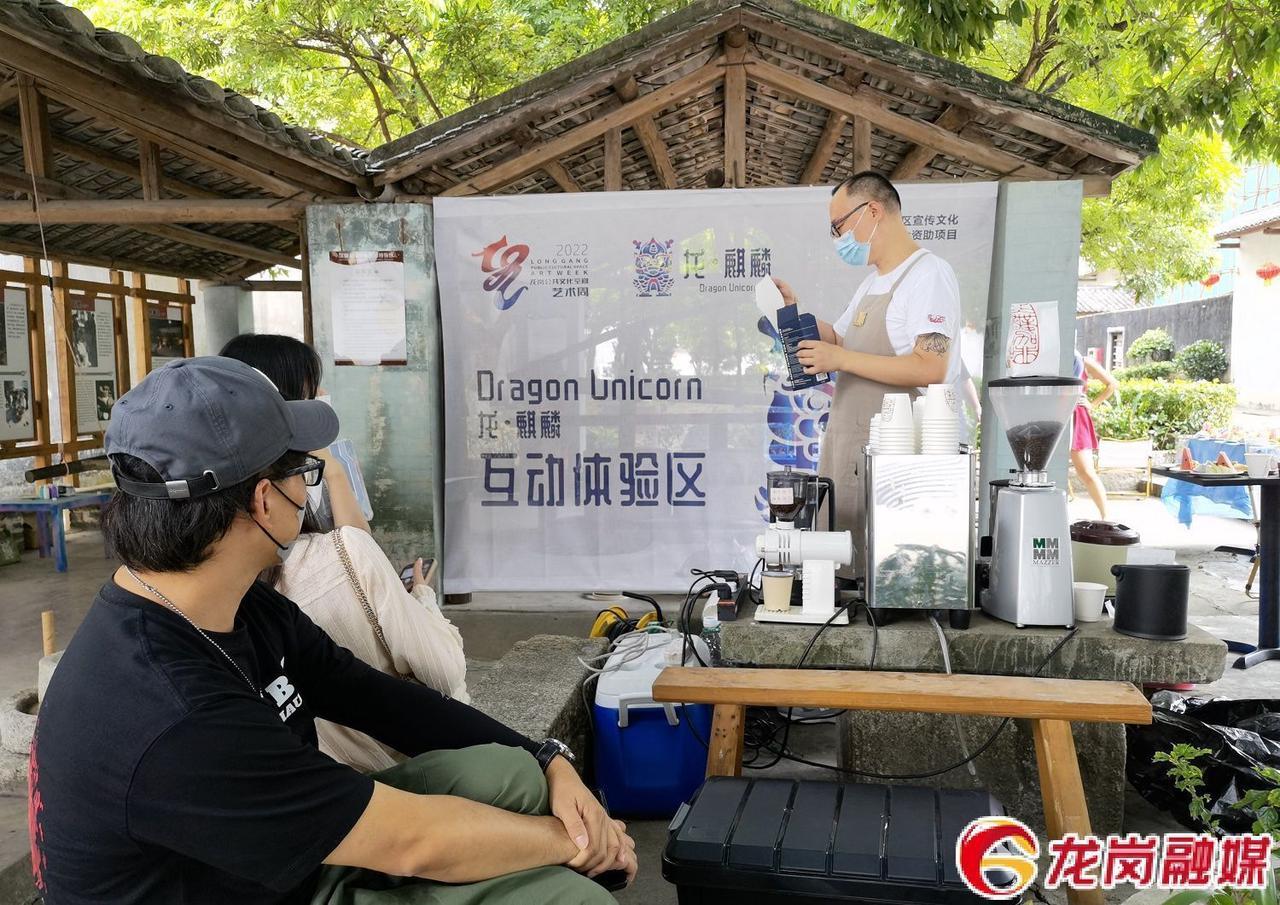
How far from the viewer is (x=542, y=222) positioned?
5.24m

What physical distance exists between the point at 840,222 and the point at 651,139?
3.98 feet

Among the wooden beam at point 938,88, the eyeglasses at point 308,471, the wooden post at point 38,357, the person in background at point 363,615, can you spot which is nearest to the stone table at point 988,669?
the person in background at point 363,615

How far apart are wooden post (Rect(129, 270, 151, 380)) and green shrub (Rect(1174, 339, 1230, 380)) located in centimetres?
1790

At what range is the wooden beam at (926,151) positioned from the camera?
4910 millimetres

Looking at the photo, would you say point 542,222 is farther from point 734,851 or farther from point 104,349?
point 104,349

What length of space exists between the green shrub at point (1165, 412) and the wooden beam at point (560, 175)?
33.8 feet

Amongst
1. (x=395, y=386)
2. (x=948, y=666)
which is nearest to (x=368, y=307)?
(x=395, y=386)

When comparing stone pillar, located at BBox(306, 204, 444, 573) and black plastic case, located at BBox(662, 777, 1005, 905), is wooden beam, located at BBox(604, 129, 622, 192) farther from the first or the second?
black plastic case, located at BBox(662, 777, 1005, 905)

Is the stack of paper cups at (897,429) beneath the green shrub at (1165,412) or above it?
above

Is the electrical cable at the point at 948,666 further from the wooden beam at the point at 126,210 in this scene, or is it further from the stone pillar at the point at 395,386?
the wooden beam at the point at 126,210

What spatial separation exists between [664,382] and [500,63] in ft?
18.7

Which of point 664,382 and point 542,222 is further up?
point 542,222

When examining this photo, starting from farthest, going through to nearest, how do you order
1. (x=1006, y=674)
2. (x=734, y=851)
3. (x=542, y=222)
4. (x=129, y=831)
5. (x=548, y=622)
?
1. (x=548, y=622)
2. (x=542, y=222)
3. (x=1006, y=674)
4. (x=734, y=851)
5. (x=129, y=831)

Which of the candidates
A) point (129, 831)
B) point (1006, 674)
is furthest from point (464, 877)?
point (1006, 674)
